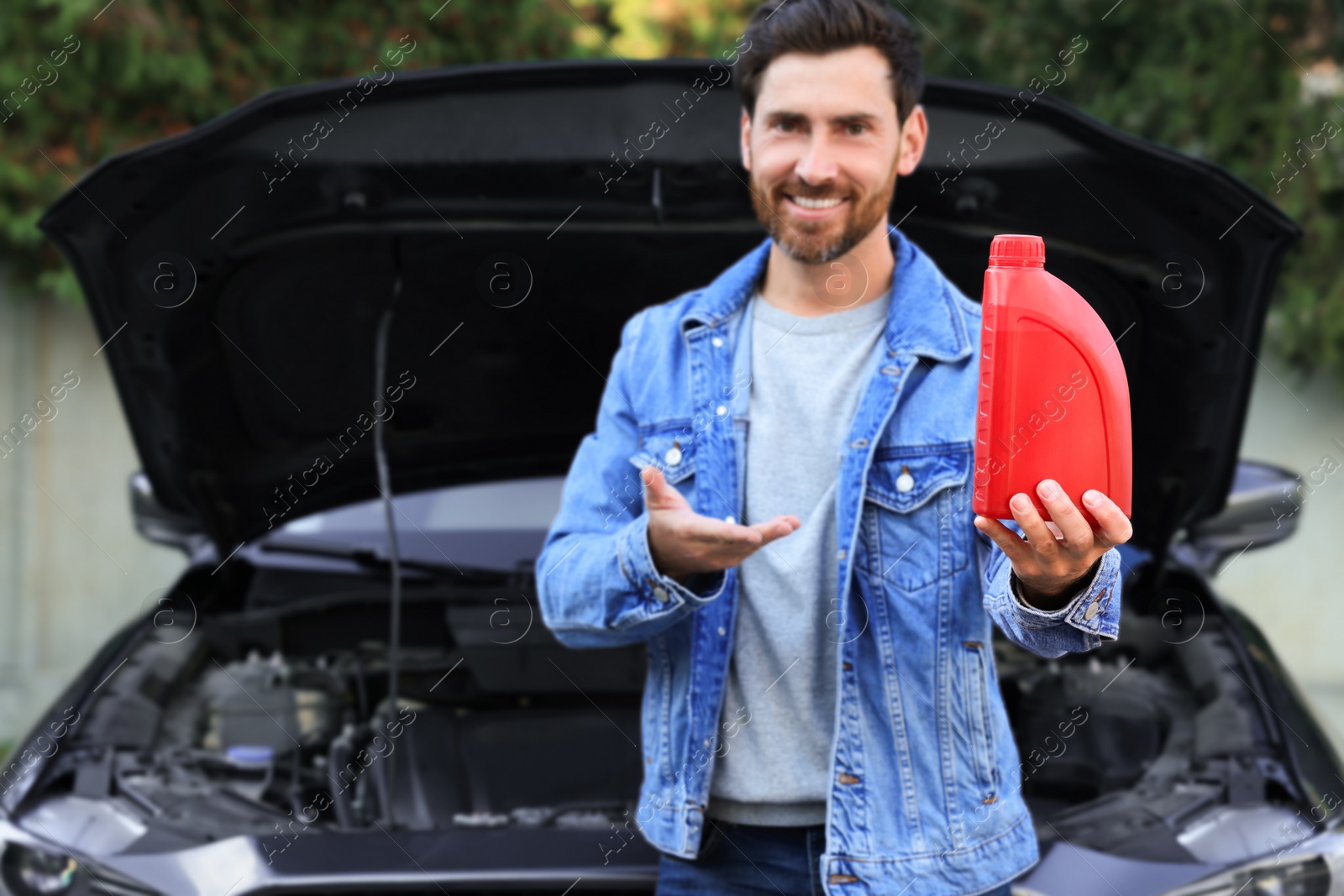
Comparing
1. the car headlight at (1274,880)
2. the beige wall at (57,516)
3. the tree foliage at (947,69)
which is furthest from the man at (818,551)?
the beige wall at (57,516)

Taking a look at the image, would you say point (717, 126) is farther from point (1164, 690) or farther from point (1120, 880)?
point (1164, 690)

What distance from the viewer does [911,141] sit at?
175 cm

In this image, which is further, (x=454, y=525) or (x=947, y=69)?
(x=947, y=69)

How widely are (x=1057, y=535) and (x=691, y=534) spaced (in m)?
0.37

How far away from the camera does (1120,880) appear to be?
6.03 feet

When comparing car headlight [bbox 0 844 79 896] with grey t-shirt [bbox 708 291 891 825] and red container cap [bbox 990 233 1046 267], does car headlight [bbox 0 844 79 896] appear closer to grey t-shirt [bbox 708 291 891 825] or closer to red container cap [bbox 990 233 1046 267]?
grey t-shirt [bbox 708 291 891 825]

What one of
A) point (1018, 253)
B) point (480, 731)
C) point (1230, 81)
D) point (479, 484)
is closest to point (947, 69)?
point (1230, 81)

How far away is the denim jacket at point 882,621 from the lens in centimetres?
153

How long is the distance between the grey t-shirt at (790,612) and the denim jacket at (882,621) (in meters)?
0.02

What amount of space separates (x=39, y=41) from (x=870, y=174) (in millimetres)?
4281

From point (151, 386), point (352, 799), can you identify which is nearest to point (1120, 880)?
point (352, 799)

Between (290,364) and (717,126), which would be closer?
(717,126)

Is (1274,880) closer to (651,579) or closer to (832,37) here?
(651,579)

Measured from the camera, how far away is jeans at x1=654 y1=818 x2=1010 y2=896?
5.21 feet
